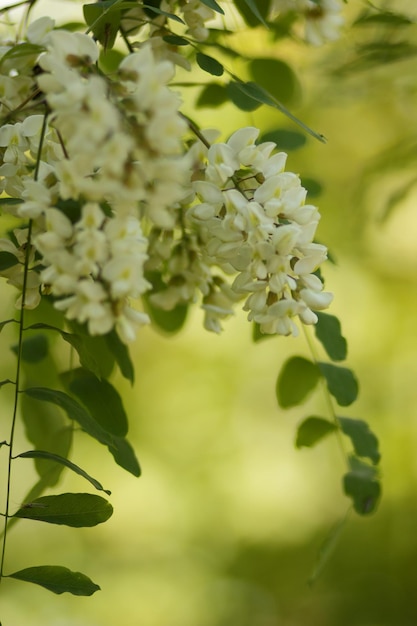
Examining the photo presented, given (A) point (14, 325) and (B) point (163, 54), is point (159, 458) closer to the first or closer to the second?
(A) point (14, 325)

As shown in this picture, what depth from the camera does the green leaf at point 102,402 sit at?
19.1 inches

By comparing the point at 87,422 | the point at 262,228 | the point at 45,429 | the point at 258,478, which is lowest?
the point at 258,478

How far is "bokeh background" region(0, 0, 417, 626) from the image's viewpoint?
184cm

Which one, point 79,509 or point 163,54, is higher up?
point 163,54

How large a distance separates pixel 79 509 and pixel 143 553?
5.19ft

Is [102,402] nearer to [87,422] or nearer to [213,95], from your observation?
[87,422]

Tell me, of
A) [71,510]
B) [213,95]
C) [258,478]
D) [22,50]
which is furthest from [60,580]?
[258,478]

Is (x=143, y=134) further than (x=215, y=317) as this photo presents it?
No

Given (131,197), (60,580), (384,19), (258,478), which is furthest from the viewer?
(258,478)

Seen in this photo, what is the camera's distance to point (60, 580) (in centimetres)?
41

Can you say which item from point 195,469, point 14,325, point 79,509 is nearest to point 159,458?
point 195,469

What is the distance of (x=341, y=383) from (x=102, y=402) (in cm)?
17

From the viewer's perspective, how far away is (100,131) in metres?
0.28

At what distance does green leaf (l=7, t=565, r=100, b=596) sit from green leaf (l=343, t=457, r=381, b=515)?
219mm
